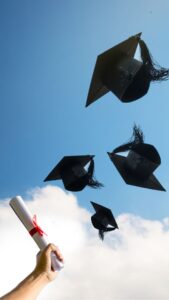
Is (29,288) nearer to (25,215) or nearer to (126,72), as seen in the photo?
(25,215)

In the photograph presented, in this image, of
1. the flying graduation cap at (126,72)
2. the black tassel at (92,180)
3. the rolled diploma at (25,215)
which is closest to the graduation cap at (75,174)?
the black tassel at (92,180)

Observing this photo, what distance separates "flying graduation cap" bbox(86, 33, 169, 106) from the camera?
491 cm

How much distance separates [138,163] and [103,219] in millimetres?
1284

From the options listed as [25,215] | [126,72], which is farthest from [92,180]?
[25,215]

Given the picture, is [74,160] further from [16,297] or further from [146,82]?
[16,297]

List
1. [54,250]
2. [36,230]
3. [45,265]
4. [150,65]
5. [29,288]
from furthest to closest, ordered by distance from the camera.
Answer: [150,65]
[36,230]
[54,250]
[45,265]
[29,288]

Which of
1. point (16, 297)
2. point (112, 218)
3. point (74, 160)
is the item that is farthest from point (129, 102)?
point (16, 297)

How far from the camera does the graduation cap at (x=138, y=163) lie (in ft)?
17.4

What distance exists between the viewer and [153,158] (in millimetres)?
5340

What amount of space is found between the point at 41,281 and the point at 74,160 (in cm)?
413

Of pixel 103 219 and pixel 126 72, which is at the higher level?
pixel 126 72

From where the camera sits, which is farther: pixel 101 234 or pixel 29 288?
pixel 101 234

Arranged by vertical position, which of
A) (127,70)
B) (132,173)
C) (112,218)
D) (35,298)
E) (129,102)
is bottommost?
(112,218)

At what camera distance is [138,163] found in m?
5.39
